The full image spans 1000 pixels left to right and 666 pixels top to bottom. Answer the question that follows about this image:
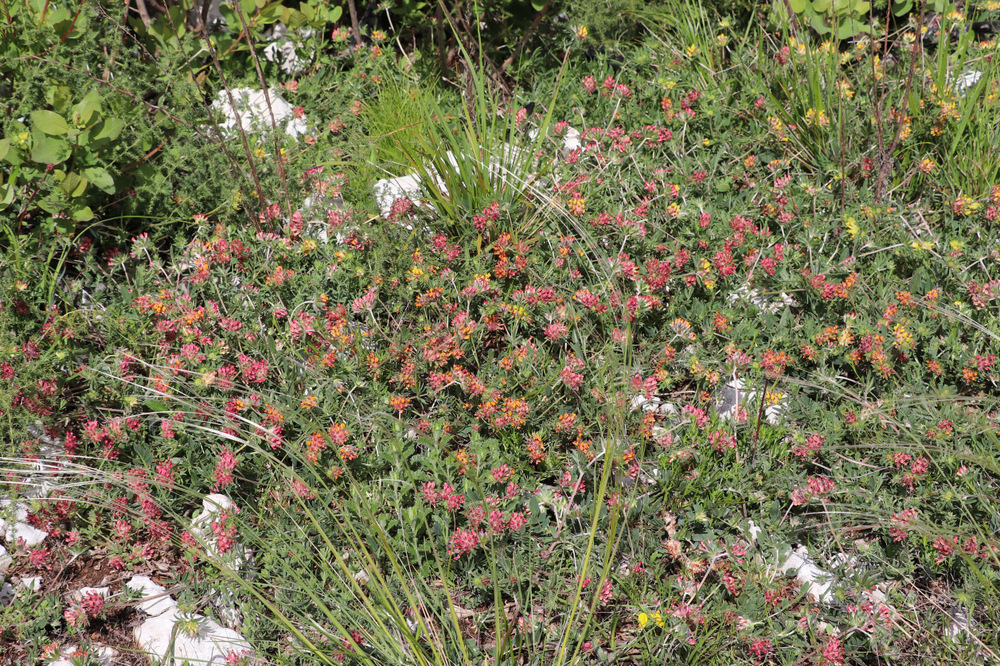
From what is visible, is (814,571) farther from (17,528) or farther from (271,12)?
(271,12)

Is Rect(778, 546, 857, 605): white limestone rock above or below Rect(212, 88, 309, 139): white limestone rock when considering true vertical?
below

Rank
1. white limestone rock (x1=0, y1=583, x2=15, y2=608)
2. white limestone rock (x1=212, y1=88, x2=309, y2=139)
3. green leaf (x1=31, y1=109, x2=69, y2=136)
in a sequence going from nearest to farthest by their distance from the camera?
white limestone rock (x1=0, y1=583, x2=15, y2=608)
green leaf (x1=31, y1=109, x2=69, y2=136)
white limestone rock (x1=212, y1=88, x2=309, y2=139)

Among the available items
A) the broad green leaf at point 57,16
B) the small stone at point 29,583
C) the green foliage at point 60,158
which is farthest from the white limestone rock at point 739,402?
the broad green leaf at point 57,16

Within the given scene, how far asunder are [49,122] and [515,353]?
1.81 metres

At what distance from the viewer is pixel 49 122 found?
8.79ft

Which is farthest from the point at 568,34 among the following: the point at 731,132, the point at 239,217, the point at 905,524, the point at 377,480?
the point at 905,524

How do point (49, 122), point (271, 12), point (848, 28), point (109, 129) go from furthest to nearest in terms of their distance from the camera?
point (848, 28) → point (271, 12) → point (109, 129) → point (49, 122)

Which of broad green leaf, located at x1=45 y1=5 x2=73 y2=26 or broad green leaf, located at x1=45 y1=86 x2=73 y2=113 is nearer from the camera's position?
broad green leaf, located at x1=45 y1=86 x2=73 y2=113

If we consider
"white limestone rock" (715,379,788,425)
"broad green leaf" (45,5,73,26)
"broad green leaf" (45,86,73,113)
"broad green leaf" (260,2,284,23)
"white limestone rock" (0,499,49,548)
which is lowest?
"white limestone rock" (0,499,49,548)

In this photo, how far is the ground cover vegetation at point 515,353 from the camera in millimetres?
2264

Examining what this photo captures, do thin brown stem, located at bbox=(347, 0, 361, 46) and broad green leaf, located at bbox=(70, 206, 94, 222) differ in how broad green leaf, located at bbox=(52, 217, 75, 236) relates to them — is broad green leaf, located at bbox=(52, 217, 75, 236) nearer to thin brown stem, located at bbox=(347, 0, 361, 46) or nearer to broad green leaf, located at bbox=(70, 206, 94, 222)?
broad green leaf, located at bbox=(70, 206, 94, 222)

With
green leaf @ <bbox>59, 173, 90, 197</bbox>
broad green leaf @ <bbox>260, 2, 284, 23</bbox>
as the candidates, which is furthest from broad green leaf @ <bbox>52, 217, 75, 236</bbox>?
broad green leaf @ <bbox>260, 2, 284, 23</bbox>

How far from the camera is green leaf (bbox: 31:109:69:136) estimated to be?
2.66m

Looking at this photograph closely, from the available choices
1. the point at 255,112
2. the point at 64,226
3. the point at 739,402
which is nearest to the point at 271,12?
the point at 255,112
